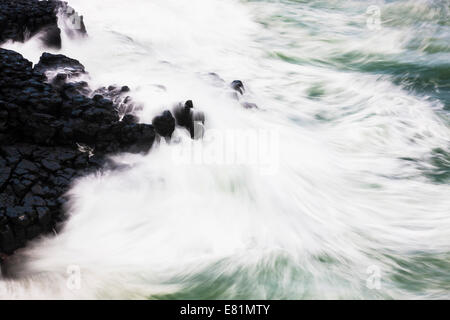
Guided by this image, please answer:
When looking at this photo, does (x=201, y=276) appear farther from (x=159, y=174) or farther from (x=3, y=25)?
(x=3, y=25)

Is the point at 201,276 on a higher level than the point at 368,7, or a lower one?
lower

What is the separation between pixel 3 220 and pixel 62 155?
100 centimetres

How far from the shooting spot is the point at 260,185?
5426mm

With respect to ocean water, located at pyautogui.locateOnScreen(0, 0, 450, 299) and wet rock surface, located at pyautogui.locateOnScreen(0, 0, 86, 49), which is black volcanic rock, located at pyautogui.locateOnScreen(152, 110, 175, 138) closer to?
ocean water, located at pyautogui.locateOnScreen(0, 0, 450, 299)

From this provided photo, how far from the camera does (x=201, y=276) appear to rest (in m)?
4.17

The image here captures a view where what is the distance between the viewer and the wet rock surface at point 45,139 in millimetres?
4141

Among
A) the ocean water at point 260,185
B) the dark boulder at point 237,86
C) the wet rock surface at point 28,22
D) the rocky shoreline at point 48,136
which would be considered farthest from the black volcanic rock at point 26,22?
the dark boulder at point 237,86

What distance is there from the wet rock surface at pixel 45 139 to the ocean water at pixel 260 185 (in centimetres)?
17

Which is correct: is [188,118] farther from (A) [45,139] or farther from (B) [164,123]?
(A) [45,139]

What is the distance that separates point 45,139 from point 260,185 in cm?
251

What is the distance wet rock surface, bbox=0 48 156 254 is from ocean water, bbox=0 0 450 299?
174 millimetres

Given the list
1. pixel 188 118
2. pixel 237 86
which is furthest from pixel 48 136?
pixel 237 86
